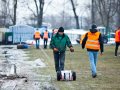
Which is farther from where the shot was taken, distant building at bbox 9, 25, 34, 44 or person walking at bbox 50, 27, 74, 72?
distant building at bbox 9, 25, 34, 44

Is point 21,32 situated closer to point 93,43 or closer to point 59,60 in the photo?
point 59,60

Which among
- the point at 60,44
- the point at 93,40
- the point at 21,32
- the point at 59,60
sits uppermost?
the point at 93,40

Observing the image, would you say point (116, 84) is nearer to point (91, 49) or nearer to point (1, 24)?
point (91, 49)

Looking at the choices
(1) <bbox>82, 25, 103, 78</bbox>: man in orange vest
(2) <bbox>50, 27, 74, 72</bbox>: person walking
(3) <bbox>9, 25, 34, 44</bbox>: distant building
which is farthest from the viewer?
(3) <bbox>9, 25, 34, 44</bbox>: distant building

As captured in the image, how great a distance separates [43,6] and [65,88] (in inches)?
2460

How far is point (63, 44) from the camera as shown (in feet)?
57.1

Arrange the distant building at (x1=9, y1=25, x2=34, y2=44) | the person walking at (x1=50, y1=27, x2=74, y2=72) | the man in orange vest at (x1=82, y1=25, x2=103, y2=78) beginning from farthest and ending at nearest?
the distant building at (x1=9, y1=25, x2=34, y2=44)
the person walking at (x1=50, y1=27, x2=74, y2=72)
the man in orange vest at (x1=82, y1=25, x2=103, y2=78)

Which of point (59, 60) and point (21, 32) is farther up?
point (59, 60)

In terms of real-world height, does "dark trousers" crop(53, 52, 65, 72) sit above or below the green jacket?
below

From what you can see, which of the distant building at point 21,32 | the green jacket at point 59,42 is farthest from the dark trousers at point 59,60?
the distant building at point 21,32

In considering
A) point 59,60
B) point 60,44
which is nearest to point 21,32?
point 59,60

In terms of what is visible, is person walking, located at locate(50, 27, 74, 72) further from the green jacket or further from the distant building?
the distant building

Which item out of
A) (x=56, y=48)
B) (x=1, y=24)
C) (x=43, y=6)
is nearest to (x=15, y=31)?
(x=43, y=6)

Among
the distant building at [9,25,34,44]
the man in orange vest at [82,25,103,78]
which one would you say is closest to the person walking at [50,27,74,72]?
the man in orange vest at [82,25,103,78]
